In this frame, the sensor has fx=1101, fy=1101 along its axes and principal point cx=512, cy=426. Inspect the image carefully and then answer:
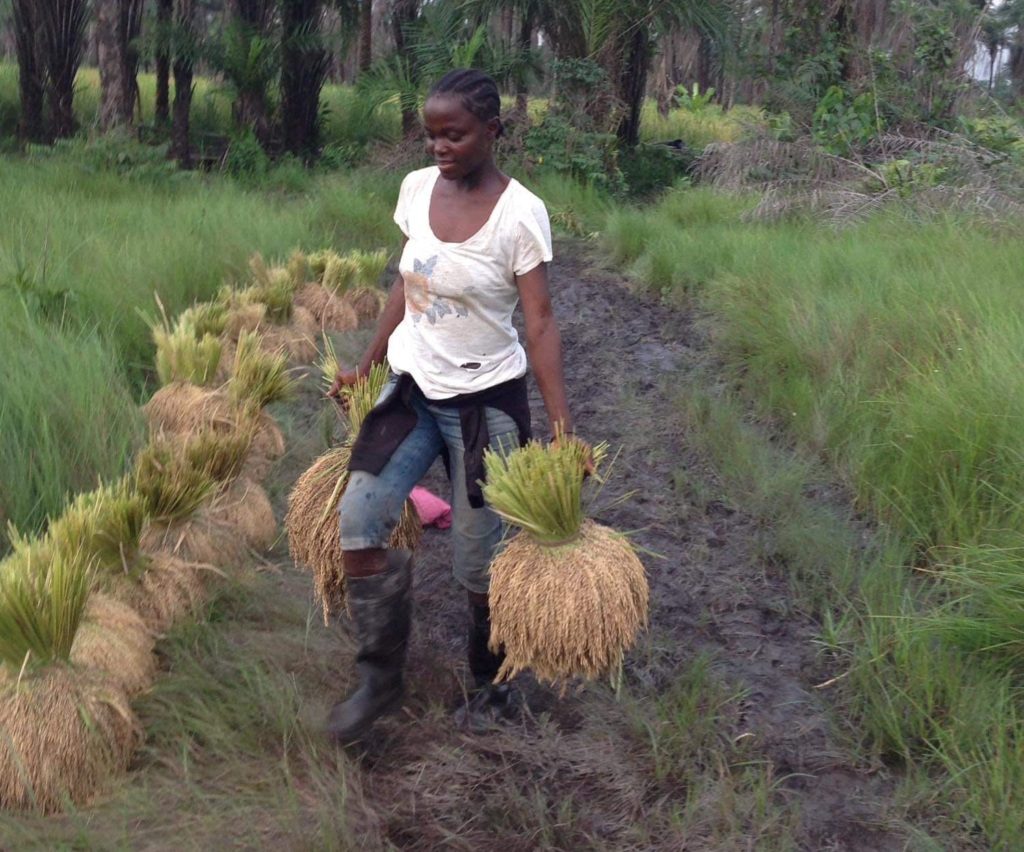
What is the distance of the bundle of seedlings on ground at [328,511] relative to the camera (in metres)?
3.04

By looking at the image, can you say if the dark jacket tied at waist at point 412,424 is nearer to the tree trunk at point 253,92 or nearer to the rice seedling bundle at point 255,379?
the rice seedling bundle at point 255,379

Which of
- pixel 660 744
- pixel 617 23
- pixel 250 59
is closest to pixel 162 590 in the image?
pixel 660 744

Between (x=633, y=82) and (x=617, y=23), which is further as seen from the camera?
A: (x=633, y=82)

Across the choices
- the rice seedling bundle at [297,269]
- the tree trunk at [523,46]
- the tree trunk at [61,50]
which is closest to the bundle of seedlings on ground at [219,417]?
the rice seedling bundle at [297,269]

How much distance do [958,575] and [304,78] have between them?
1323 cm

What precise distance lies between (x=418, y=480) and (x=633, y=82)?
1332 cm

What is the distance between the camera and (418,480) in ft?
9.50

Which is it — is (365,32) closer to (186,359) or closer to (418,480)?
(186,359)

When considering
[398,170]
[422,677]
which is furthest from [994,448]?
[398,170]

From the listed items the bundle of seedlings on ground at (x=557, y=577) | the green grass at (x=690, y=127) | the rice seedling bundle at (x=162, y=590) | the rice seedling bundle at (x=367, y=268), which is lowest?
the green grass at (x=690, y=127)

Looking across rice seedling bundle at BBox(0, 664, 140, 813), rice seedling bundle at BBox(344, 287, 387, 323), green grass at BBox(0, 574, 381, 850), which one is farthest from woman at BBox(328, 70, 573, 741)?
rice seedling bundle at BBox(344, 287, 387, 323)

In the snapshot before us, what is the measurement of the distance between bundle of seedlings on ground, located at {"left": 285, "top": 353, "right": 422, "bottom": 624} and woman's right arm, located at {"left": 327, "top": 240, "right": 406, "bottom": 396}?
0.03 m

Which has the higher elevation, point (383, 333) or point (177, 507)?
point (383, 333)

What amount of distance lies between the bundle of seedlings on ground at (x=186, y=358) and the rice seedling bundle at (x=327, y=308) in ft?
6.28
